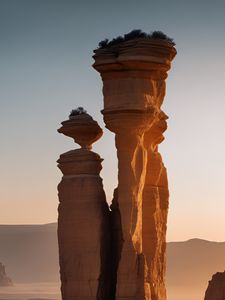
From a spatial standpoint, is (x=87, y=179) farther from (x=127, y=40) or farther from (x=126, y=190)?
(x=127, y=40)

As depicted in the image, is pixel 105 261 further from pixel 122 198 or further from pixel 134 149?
pixel 134 149

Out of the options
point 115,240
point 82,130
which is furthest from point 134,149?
point 115,240

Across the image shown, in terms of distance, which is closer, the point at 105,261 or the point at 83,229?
the point at 83,229

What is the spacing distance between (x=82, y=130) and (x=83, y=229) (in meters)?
6.71

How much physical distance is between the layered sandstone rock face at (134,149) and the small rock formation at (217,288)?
3772 mm

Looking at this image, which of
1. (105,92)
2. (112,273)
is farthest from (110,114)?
(112,273)

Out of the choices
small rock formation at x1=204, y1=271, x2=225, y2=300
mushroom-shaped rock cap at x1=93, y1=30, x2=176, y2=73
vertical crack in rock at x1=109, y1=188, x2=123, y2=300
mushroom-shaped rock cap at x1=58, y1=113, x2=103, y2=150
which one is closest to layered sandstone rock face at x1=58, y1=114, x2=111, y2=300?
vertical crack in rock at x1=109, y1=188, x2=123, y2=300

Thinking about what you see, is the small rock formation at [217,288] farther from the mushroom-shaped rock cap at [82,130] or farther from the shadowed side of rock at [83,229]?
the mushroom-shaped rock cap at [82,130]

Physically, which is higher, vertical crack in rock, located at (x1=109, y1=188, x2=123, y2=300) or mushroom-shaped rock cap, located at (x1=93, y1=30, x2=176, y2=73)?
mushroom-shaped rock cap, located at (x1=93, y1=30, x2=176, y2=73)

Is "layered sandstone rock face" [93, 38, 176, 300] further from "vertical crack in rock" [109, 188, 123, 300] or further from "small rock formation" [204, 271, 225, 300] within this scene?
"small rock formation" [204, 271, 225, 300]

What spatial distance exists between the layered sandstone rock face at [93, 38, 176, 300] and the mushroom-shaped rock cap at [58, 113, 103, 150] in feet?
11.6

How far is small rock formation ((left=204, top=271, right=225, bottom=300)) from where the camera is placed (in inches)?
2112

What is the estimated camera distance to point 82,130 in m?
61.1

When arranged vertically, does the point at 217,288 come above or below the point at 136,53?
below
